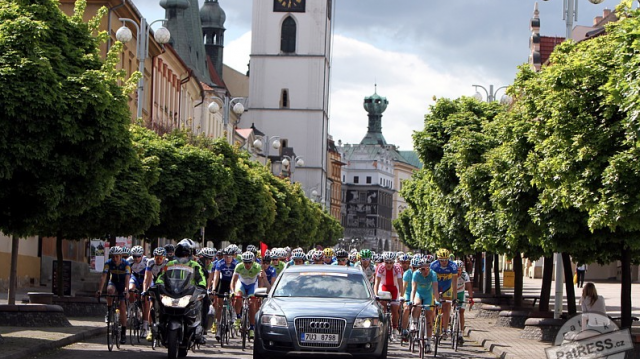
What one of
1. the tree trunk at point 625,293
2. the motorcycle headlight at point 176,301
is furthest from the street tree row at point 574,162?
the motorcycle headlight at point 176,301

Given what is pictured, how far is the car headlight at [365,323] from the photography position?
16750mm

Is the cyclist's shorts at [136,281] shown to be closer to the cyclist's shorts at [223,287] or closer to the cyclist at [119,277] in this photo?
the cyclist at [119,277]

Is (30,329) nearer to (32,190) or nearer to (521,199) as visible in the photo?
(32,190)

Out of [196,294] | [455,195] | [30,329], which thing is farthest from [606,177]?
[455,195]

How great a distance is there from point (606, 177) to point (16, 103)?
8169mm

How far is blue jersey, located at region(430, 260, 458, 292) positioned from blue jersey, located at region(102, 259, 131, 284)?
538cm

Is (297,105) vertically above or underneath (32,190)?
above

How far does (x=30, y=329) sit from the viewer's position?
74.8 feet

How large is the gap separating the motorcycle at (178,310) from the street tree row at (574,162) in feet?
18.3

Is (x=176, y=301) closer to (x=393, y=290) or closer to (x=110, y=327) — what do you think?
(x=110, y=327)

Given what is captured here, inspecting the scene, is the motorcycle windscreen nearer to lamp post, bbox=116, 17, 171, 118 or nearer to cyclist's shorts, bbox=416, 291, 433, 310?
cyclist's shorts, bbox=416, 291, 433, 310

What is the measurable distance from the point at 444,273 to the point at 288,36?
A: 415ft

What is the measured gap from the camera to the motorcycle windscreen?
18297 mm

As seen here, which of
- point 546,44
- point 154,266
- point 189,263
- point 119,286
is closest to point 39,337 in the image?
point 119,286
